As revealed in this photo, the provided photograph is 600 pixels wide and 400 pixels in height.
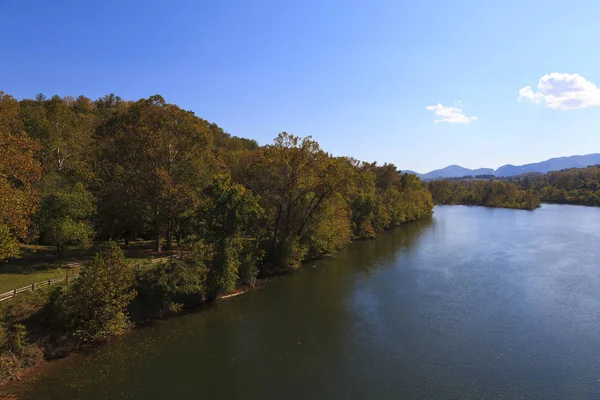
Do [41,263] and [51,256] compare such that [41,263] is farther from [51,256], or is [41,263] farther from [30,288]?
[30,288]

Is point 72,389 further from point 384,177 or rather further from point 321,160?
point 384,177

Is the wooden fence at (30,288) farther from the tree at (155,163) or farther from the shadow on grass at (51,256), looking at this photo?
the tree at (155,163)

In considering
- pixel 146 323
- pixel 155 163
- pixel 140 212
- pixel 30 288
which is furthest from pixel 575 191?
pixel 30 288

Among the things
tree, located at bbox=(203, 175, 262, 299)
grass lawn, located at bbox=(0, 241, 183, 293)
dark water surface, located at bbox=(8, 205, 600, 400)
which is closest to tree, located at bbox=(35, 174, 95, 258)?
grass lawn, located at bbox=(0, 241, 183, 293)

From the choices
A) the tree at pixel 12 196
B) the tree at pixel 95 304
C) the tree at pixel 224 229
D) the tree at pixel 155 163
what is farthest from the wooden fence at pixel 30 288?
the tree at pixel 224 229

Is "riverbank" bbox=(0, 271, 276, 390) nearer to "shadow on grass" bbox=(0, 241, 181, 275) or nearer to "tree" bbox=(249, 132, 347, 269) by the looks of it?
"shadow on grass" bbox=(0, 241, 181, 275)
